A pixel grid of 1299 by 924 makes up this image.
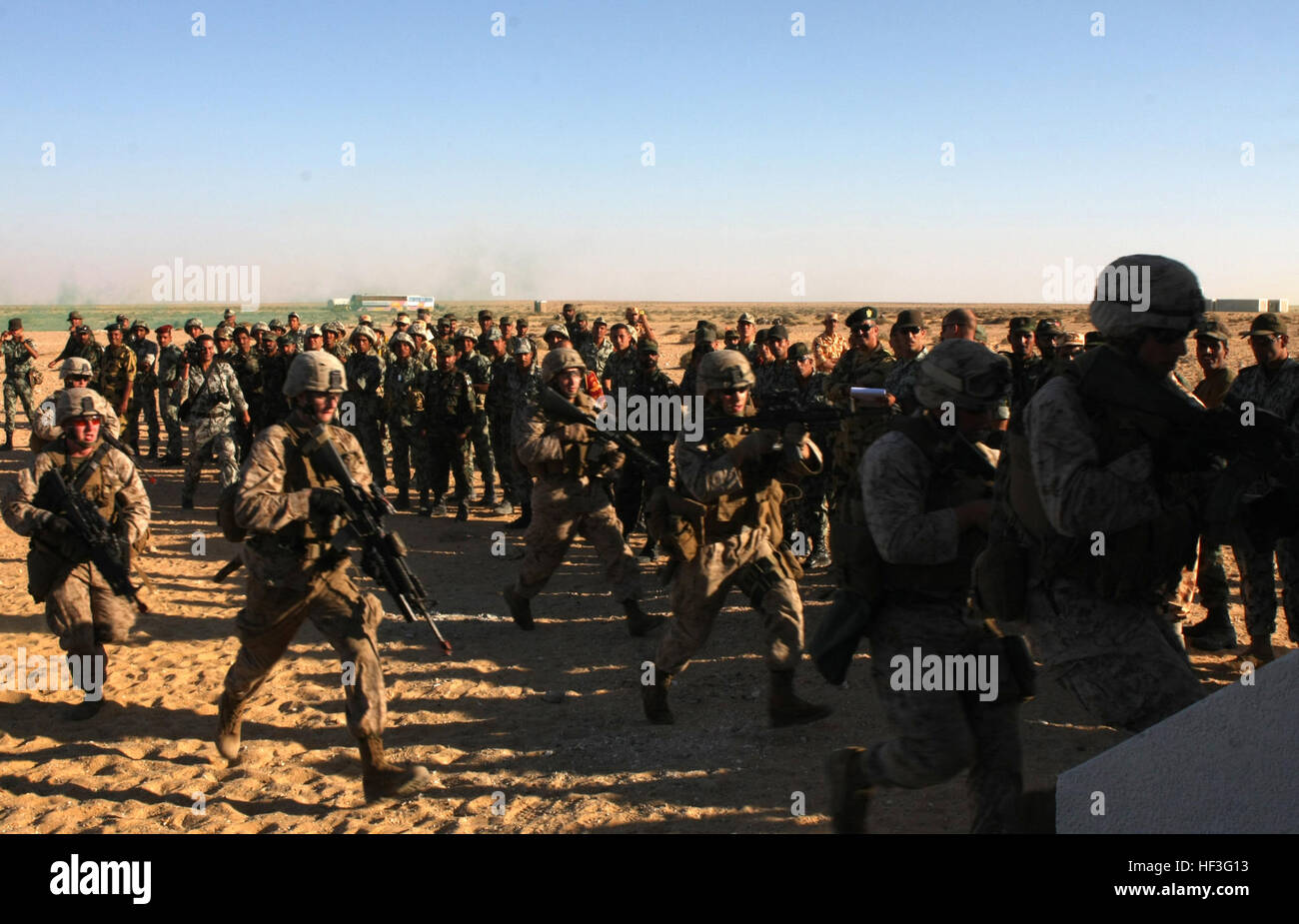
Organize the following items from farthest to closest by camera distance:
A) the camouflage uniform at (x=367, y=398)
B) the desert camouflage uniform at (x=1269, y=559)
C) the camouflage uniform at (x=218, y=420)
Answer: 1. the camouflage uniform at (x=367, y=398)
2. the camouflage uniform at (x=218, y=420)
3. the desert camouflage uniform at (x=1269, y=559)

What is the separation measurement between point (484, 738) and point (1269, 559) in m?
4.39

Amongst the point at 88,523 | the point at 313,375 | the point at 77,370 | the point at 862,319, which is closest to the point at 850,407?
the point at 862,319

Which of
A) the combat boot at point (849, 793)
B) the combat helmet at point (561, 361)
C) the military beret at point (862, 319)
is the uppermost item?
the military beret at point (862, 319)

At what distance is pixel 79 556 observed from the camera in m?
6.21

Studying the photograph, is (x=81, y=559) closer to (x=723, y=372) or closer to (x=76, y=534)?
(x=76, y=534)

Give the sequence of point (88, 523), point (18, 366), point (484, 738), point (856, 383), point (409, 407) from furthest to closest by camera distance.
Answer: point (18, 366) → point (409, 407) → point (856, 383) → point (88, 523) → point (484, 738)

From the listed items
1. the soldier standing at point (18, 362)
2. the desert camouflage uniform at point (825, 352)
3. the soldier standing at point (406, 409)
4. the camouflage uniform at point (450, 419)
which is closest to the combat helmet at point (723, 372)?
the desert camouflage uniform at point (825, 352)

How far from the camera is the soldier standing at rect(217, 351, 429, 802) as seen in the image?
15.9ft

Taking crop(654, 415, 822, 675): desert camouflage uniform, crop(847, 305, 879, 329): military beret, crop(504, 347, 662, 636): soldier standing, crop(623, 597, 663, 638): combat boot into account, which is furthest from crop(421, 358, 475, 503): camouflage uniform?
crop(654, 415, 822, 675): desert camouflage uniform

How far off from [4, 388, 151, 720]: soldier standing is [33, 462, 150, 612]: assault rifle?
38 millimetres

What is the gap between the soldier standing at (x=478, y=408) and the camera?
1171 centimetres

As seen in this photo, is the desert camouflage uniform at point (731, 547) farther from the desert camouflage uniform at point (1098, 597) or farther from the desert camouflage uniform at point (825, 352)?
the desert camouflage uniform at point (825, 352)

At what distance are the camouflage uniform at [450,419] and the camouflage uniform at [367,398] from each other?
1002 millimetres
